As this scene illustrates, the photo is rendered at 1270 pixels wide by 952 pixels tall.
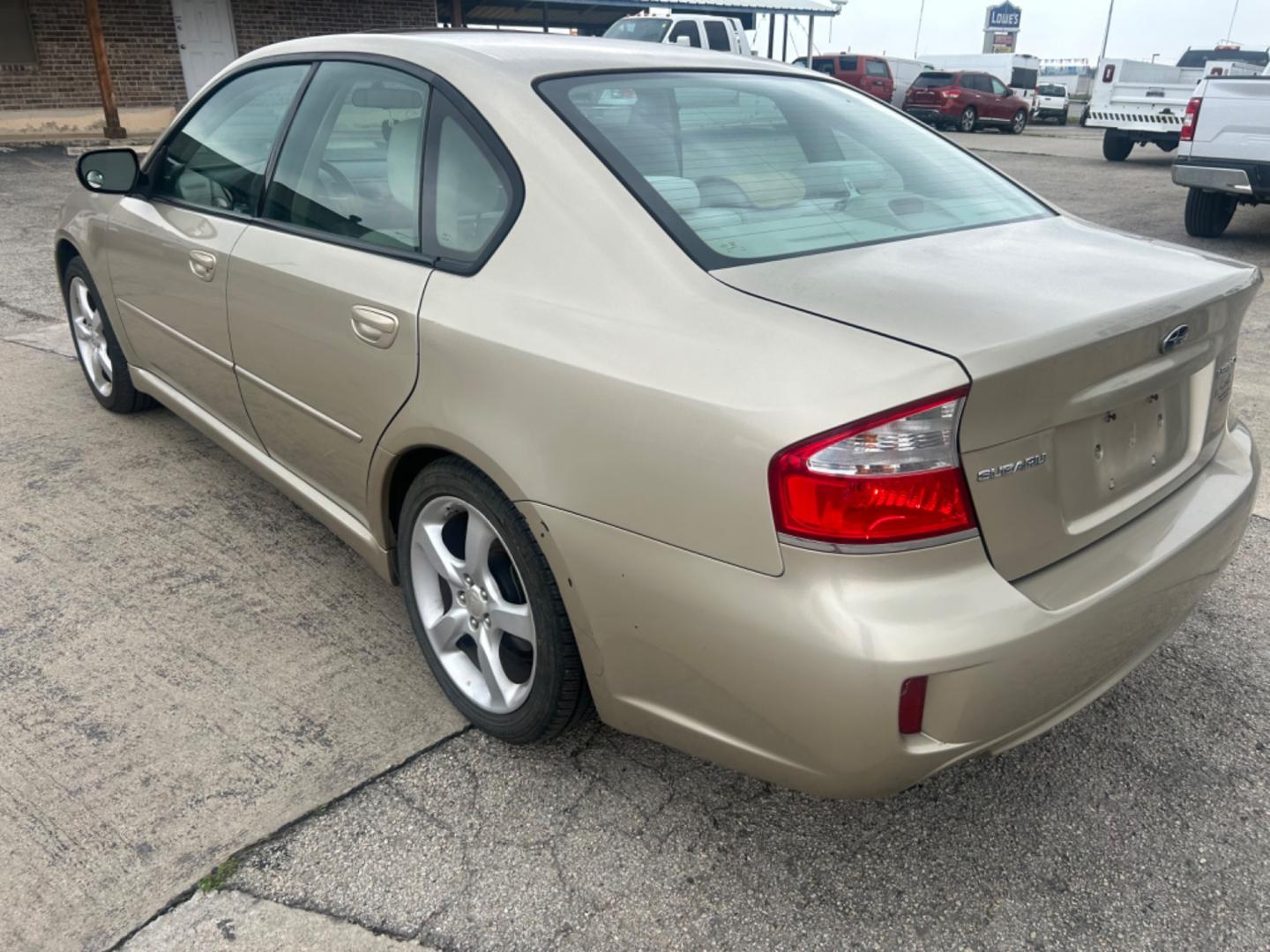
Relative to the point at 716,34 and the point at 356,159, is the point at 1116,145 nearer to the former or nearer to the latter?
the point at 716,34

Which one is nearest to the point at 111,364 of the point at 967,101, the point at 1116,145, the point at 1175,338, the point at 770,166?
the point at 770,166

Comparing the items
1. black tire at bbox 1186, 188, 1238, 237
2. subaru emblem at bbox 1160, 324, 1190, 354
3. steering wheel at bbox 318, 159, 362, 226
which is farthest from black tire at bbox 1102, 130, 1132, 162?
steering wheel at bbox 318, 159, 362, 226

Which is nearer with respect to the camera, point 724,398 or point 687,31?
point 724,398

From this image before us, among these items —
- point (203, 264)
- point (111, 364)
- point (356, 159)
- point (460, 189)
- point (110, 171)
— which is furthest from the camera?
point (111, 364)

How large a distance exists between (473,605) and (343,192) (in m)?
1.16

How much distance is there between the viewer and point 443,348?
213cm

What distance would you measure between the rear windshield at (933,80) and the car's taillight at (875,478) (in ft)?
88.2

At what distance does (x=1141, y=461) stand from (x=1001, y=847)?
0.86m

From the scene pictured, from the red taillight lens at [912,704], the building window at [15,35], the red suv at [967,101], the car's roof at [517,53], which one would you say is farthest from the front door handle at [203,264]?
the red suv at [967,101]

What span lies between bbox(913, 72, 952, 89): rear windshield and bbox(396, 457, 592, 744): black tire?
2660 centimetres

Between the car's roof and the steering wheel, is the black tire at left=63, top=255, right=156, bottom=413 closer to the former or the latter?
the car's roof

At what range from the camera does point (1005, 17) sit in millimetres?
63344

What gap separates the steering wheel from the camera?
257cm

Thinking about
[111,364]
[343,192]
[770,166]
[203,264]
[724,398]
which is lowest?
[111,364]
